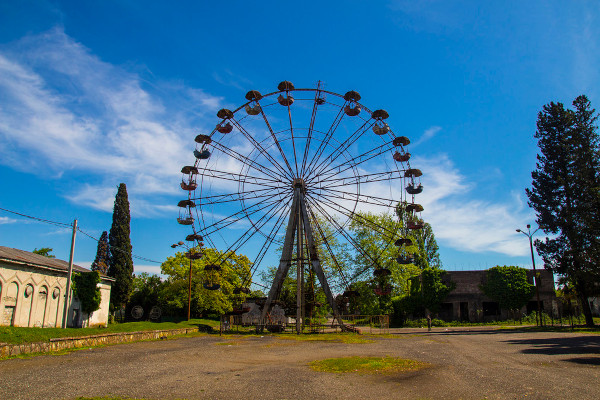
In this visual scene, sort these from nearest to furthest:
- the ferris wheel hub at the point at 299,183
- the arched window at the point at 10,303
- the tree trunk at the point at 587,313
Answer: the arched window at the point at 10,303, the ferris wheel hub at the point at 299,183, the tree trunk at the point at 587,313

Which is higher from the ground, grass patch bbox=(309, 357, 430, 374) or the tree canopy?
the tree canopy

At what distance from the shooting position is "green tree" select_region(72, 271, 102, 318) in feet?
113

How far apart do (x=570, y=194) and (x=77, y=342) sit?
39513 mm

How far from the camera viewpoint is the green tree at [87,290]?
34.6 m

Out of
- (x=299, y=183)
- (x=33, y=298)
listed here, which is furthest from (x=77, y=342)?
(x=299, y=183)

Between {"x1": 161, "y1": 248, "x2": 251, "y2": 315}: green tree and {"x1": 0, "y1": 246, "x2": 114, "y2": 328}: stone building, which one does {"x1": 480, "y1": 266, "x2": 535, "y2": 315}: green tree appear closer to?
{"x1": 161, "y1": 248, "x2": 251, "y2": 315}: green tree

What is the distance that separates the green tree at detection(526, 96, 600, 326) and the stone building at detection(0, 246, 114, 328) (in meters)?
42.5

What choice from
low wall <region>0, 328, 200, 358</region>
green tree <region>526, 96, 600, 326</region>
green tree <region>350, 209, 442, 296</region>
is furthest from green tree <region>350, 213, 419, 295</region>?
low wall <region>0, 328, 200, 358</region>

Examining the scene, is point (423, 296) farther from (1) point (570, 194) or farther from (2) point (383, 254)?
(1) point (570, 194)

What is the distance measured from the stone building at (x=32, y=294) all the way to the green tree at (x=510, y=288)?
145ft

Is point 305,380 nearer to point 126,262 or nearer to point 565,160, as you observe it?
point 565,160

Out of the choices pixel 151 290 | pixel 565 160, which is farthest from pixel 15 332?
pixel 565 160

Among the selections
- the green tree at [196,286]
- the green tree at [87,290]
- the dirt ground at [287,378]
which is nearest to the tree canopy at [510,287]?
the green tree at [196,286]

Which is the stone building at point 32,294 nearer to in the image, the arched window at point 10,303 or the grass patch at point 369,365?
the arched window at point 10,303
